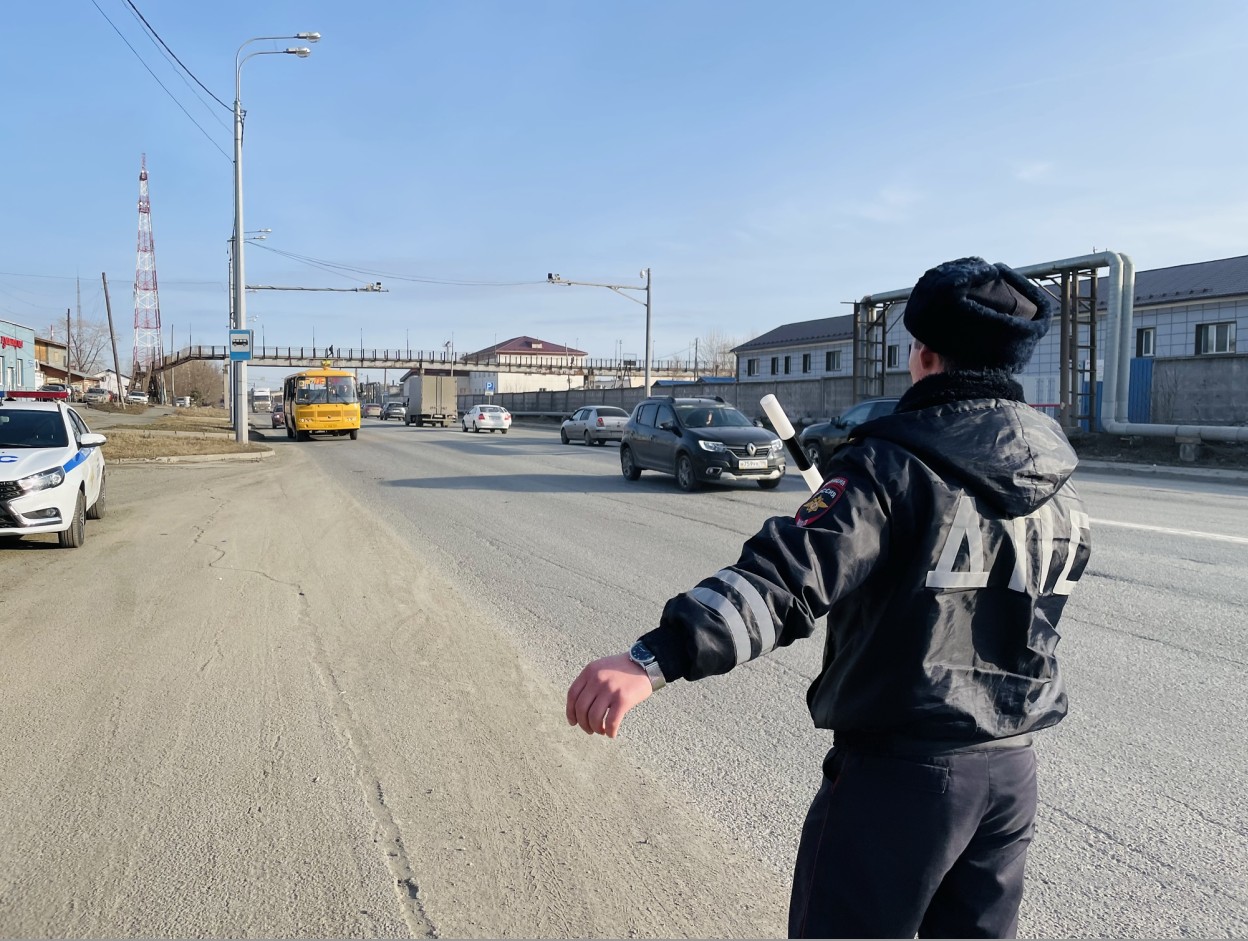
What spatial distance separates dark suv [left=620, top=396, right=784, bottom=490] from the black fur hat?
43.8 ft

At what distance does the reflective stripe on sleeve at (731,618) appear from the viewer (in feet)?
5.32

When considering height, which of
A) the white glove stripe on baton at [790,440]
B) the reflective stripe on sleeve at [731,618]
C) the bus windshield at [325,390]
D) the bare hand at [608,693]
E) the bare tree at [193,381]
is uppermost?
the bare tree at [193,381]

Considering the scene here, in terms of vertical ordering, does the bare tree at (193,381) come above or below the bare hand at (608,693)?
above

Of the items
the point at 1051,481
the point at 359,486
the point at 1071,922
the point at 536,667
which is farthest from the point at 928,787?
the point at 359,486

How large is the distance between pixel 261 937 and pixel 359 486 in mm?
14825

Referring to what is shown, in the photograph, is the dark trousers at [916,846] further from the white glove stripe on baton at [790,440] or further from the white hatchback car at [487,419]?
the white hatchback car at [487,419]

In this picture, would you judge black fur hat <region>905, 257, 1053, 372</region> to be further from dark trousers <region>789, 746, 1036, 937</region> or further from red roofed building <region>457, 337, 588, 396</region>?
red roofed building <region>457, 337, 588, 396</region>

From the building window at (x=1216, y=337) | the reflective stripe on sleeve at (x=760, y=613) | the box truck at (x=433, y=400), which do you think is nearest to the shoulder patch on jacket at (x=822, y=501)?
the reflective stripe on sleeve at (x=760, y=613)

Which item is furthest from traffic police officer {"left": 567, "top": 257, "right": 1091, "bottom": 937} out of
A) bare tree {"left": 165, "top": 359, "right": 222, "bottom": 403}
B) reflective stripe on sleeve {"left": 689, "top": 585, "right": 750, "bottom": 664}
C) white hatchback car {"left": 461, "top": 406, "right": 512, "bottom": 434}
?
bare tree {"left": 165, "top": 359, "right": 222, "bottom": 403}

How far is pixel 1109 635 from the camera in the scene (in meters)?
6.24

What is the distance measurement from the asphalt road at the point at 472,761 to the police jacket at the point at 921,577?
4.58 ft

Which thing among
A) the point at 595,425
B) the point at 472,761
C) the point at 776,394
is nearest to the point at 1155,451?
the point at 595,425

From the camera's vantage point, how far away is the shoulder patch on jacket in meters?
1.72

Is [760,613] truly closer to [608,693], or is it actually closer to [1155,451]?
[608,693]
